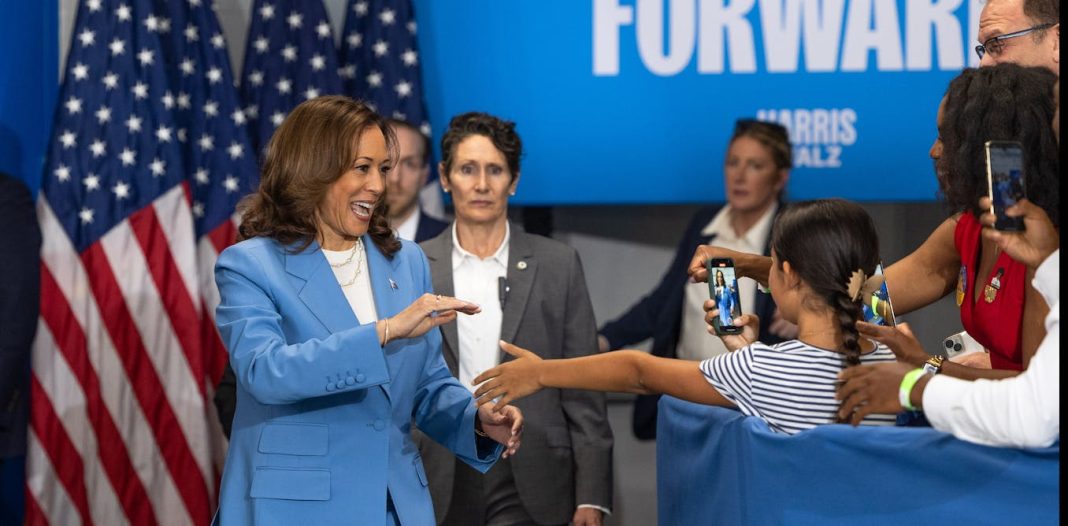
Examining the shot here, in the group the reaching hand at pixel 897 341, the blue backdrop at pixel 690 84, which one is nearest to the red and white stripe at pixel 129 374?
the blue backdrop at pixel 690 84

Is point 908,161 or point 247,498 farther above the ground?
point 908,161

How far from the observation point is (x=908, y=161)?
5.63 meters

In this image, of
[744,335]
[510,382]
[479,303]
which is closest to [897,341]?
[744,335]

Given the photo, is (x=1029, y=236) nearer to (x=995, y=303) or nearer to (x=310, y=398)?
(x=995, y=303)

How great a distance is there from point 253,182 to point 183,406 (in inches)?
40.0

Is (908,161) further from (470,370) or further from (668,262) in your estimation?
(470,370)

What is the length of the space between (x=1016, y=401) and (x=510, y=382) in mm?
1213

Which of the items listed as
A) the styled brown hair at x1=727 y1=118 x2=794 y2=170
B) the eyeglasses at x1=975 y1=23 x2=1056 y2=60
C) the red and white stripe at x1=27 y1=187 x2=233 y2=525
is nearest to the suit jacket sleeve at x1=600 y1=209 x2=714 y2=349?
the styled brown hair at x1=727 y1=118 x2=794 y2=170

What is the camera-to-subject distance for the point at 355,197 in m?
2.94

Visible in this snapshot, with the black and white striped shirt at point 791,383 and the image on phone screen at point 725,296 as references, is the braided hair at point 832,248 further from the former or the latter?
the image on phone screen at point 725,296

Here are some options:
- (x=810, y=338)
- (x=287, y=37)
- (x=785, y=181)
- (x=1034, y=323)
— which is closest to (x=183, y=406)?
(x=287, y=37)

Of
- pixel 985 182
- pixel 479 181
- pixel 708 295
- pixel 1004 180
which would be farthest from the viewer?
pixel 708 295

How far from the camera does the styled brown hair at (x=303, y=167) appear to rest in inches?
114

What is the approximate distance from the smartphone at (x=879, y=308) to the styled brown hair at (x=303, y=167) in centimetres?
124
